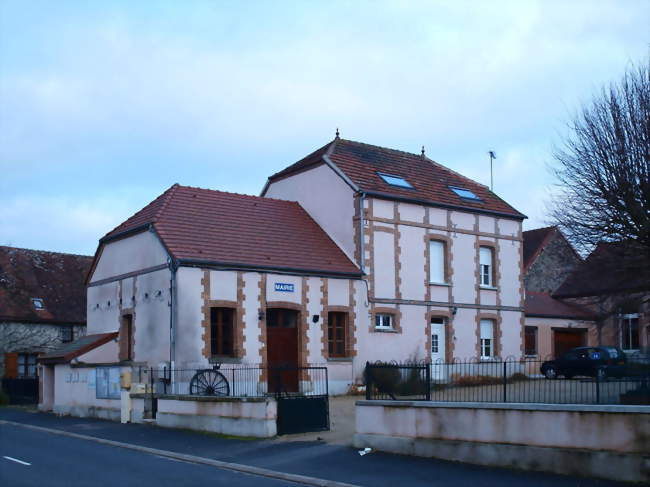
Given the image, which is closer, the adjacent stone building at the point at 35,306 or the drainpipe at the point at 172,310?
the drainpipe at the point at 172,310

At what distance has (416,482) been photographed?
12750 mm

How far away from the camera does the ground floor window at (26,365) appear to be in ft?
125

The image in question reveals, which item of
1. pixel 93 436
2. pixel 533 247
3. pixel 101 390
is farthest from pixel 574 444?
pixel 533 247

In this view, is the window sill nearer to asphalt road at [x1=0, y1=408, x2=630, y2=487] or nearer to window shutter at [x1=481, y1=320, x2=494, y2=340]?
asphalt road at [x1=0, y1=408, x2=630, y2=487]

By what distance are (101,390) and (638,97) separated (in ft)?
57.9

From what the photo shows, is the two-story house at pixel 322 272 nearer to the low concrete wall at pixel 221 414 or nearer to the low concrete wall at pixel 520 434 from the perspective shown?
the low concrete wall at pixel 221 414

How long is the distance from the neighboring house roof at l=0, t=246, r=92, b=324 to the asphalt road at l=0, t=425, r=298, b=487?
20.6 metres

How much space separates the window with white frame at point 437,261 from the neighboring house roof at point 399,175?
5.25ft

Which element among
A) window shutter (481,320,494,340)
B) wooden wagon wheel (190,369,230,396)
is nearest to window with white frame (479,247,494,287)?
window shutter (481,320,494,340)

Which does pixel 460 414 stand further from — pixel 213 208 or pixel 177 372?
pixel 213 208

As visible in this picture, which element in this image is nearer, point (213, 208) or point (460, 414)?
point (460, 414)

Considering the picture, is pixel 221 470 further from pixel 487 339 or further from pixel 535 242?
pixel 535 242

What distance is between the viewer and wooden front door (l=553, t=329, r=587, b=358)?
40.0m

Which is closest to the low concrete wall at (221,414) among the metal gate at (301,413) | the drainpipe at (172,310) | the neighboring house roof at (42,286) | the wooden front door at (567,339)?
the metal gate at (301,413)
